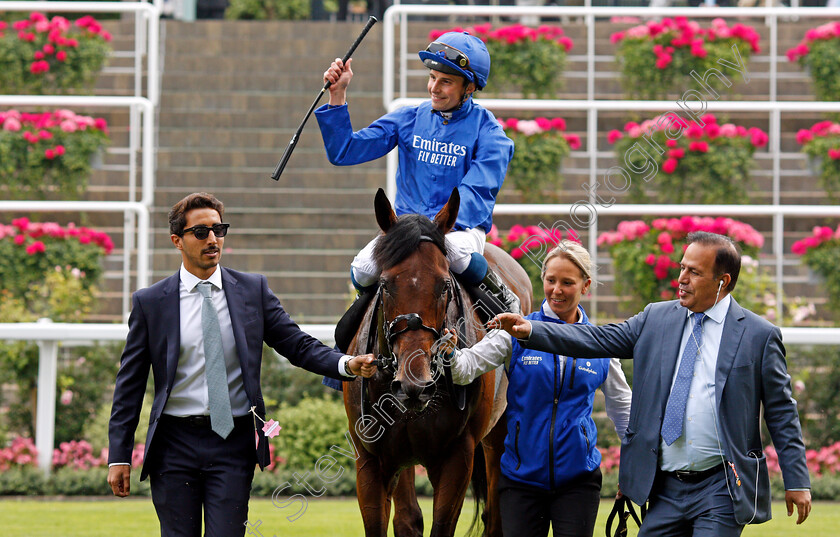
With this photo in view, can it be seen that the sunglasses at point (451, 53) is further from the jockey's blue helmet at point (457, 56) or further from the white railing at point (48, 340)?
the white railing at point (48, 340)

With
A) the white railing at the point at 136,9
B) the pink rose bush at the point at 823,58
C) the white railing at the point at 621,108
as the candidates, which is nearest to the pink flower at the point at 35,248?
the white railing at the point at 136,9

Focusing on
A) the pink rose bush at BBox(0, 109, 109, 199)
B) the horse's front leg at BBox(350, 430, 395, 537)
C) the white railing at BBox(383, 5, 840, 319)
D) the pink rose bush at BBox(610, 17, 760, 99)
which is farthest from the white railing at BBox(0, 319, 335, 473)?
the pink rose bush at BBox(610, 17, 760, 99)

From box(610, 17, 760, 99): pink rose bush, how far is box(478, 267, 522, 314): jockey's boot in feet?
18.4

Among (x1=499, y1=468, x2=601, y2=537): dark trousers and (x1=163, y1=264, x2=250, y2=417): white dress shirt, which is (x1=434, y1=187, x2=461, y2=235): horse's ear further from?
(x1=499, y1=468, x2=601, y2=537): dark trousers

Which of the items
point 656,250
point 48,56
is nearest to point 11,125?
point 48,56

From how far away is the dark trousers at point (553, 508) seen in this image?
167 inches

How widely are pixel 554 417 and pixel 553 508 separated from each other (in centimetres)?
36

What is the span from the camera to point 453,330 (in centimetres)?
393

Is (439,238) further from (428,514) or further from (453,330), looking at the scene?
(428,514)

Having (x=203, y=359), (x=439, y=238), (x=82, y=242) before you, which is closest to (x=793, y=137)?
(x=82, y=242)

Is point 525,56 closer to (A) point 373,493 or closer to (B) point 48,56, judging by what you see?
(B) point 48,56

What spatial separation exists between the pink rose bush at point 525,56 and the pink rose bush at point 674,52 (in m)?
0.65

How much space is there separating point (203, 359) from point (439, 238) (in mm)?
990

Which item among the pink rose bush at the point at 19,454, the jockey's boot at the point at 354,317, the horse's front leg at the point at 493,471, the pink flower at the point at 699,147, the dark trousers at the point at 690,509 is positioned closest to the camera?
the dark trousers at the point at 690,509
